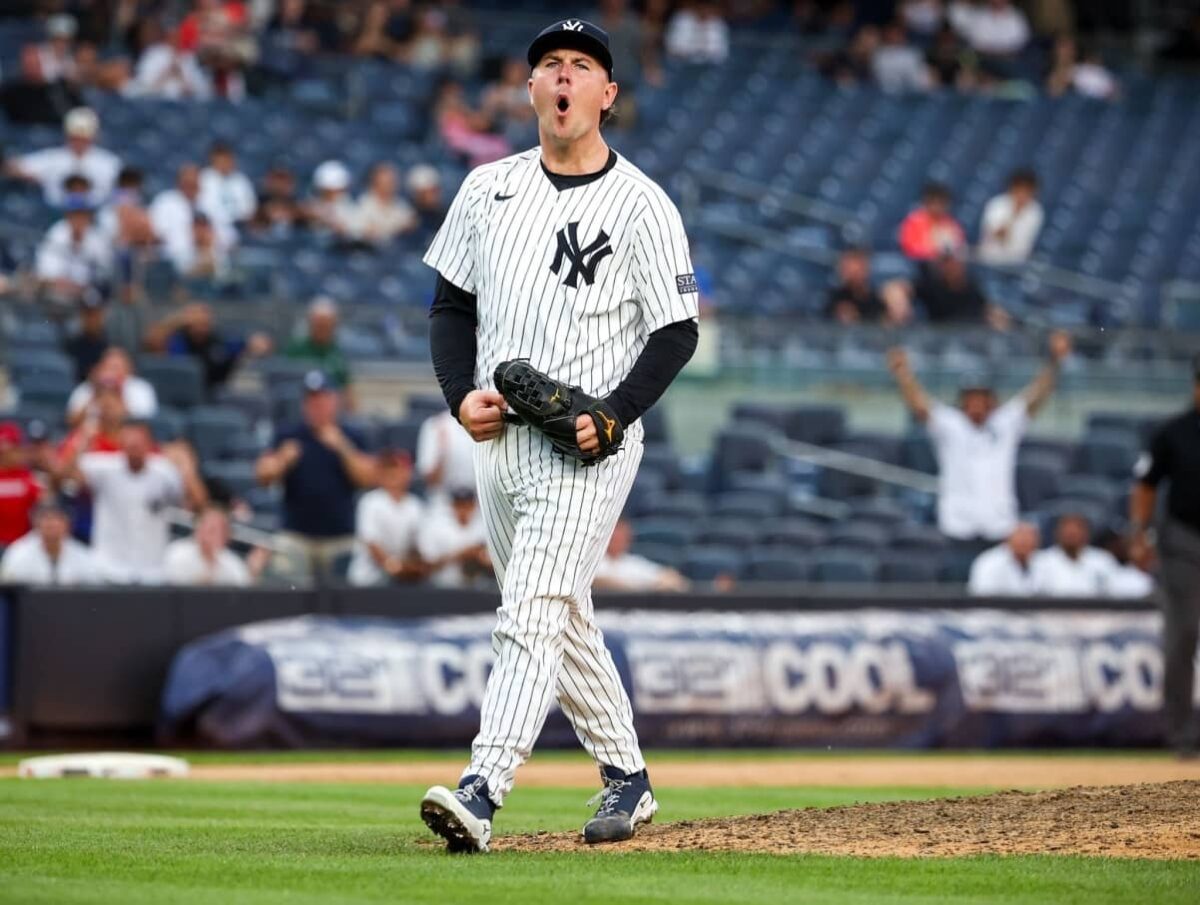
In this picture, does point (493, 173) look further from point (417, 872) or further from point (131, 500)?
point (131, 500)

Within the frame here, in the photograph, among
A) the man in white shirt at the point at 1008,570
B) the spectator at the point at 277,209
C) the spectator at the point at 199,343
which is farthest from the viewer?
the spectator at the point at 277,209

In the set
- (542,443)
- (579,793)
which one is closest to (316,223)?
(579,793)

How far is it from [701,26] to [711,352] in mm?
7900

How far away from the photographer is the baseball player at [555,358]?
5738 millimetres

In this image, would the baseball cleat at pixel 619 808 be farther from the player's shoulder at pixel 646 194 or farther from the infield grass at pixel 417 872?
A: the player's shoulder at pixel 646 194

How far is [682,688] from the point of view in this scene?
12867 millimetres

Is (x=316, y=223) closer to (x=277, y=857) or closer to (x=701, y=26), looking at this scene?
(x=701, y=26)

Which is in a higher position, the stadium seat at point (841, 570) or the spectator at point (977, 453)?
the spectator at point (977, 453)

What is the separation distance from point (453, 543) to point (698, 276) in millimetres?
5871

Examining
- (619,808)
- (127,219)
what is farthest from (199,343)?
(619,808)

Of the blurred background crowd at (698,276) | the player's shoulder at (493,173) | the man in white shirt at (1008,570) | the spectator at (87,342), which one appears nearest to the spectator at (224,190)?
the blurred background crowd at (698,276)

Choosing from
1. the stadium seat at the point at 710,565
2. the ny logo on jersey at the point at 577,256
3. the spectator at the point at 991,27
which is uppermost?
the spectator at the point at 991,27

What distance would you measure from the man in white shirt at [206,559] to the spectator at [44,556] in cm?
56

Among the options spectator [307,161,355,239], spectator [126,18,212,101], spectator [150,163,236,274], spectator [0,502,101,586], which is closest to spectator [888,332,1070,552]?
spectator [307,161,355,239]
